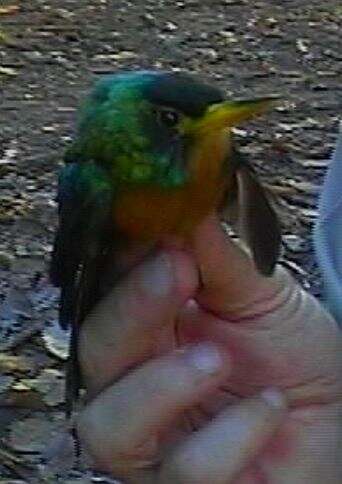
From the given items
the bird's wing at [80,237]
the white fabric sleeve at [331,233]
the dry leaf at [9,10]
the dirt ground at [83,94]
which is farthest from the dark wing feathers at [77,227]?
the dry leaf at [9,10]

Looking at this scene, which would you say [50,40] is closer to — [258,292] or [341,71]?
[341,71]

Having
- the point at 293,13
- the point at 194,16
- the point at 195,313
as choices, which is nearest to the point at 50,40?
the point at 194,16

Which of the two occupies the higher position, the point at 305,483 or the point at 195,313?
the point at 195,313

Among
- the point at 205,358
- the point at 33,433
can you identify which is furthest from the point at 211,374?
the point at 33,433

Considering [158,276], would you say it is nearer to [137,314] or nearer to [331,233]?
[137,314]

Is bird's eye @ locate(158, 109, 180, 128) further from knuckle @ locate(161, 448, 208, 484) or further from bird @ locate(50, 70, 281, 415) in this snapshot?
knuckle @ locate(161, 448, 208, 484)
